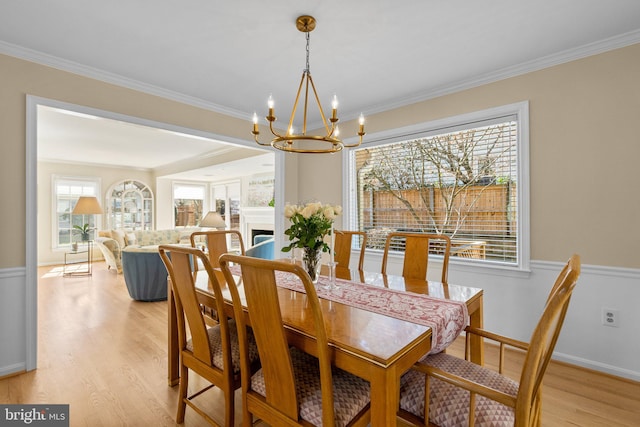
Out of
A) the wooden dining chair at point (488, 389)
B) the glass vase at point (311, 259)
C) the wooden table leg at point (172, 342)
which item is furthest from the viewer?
the wooden table leg at point (172, 342)

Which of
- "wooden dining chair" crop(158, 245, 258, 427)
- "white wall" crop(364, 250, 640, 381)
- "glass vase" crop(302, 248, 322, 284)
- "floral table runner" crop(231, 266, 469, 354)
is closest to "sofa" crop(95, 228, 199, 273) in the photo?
"wooden dining chair" crop(158, 245, 258, 427)

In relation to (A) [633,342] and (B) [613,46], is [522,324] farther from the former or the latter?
(B) [613,46]

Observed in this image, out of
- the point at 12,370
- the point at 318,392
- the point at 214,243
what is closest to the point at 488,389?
the point at 318,392

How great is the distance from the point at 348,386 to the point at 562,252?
7.09 feet

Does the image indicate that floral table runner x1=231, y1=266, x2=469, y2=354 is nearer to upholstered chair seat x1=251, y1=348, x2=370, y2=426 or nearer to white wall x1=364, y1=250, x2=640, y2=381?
upholstered chair seat x1=251, y1=348, x2=370, y2=426

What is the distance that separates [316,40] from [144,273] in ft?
11.6

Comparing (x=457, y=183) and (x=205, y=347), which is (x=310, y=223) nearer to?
(x=205, y=347)

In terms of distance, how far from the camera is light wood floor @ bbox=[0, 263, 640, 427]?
1835 mm

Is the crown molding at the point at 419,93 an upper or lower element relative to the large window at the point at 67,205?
upper

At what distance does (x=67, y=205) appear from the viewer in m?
7.18

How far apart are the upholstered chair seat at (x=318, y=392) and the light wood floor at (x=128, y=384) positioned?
2.71 ft

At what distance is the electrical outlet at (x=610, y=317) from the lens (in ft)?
7.32

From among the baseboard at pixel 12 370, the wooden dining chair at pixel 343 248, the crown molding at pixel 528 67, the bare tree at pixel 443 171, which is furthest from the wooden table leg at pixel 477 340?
the baseboard at pixel 12 370

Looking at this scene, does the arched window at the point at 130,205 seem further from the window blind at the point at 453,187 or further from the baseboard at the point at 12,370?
the window blind at the point at 453,187
